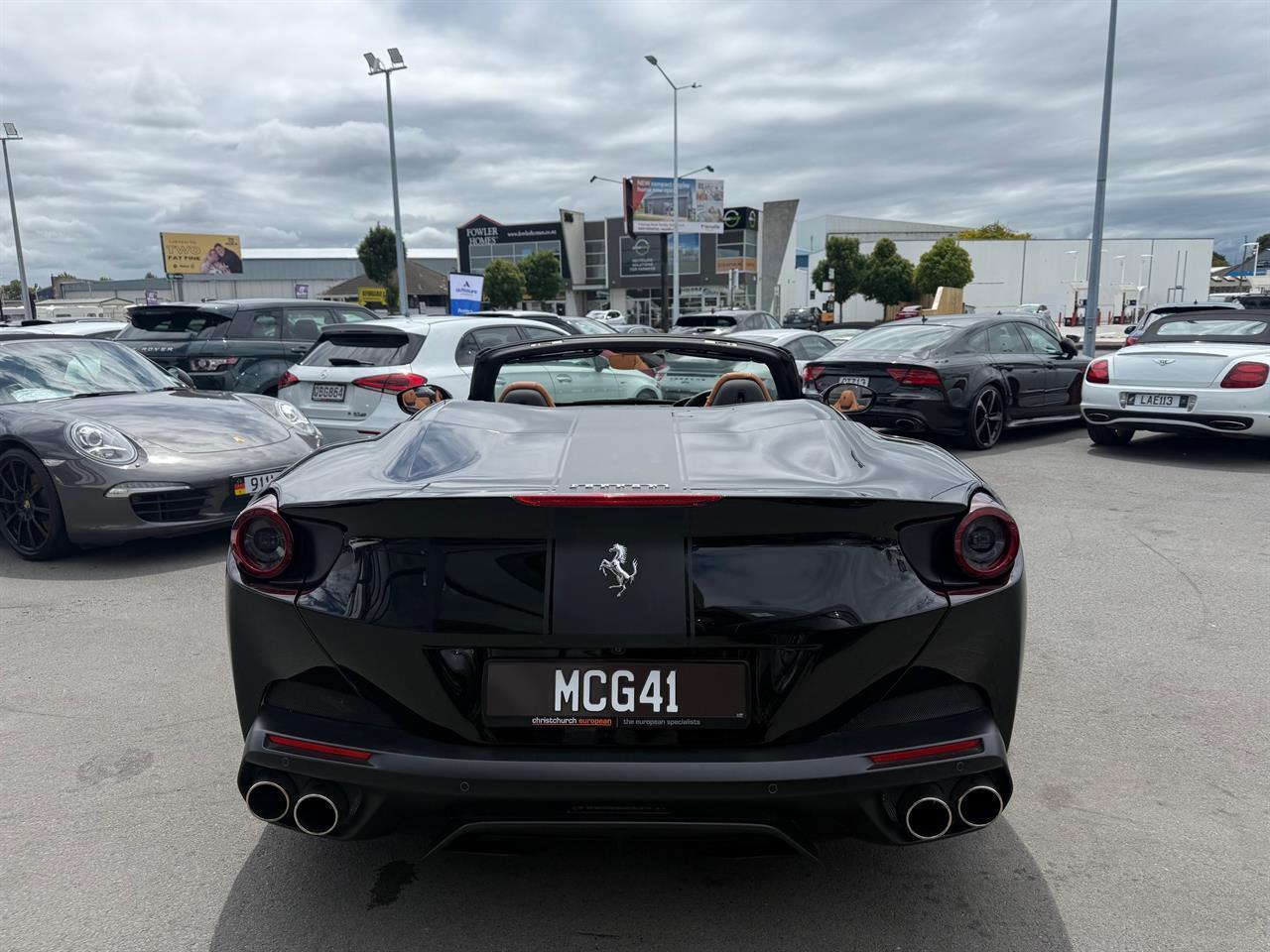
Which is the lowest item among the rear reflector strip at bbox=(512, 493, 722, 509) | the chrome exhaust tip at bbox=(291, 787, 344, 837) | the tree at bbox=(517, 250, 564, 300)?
the chrome exhaust tip at bbox=(291, 787, 344, 837)

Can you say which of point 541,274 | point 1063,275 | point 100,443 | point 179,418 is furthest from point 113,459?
point 1063,275

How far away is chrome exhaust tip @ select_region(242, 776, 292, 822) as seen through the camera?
6.48 ft

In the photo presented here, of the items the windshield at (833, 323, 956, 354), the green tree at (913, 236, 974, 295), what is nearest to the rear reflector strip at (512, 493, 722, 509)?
the windshield at (833, 323, 956, 354)

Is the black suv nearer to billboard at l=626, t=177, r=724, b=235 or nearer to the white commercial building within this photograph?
billboard at l=626, t=177, r=724, b=235

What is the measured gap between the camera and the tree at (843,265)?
7262 centimetres

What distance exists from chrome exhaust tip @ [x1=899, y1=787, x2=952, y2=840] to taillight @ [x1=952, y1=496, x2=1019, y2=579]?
484 mm

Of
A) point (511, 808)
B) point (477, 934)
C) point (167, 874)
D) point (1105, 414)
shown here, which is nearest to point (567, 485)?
point (511, 808)

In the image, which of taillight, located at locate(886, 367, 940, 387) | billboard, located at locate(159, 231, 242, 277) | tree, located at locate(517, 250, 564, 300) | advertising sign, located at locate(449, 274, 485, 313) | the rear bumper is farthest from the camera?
billboard, located at locate(159, 231, 242, 277)

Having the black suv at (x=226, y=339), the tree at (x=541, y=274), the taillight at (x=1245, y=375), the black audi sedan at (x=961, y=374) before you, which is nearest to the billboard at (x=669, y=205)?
the tree at (x=541, y=274)

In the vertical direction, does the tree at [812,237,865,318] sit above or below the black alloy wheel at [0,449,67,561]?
above

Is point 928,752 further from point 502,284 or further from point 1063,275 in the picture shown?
point 1063,275

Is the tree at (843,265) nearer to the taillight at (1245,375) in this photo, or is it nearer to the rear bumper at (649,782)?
the taillight at (1245,375)

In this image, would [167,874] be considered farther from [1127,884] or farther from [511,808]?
[1127,884]

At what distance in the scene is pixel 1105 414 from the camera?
362 inches
